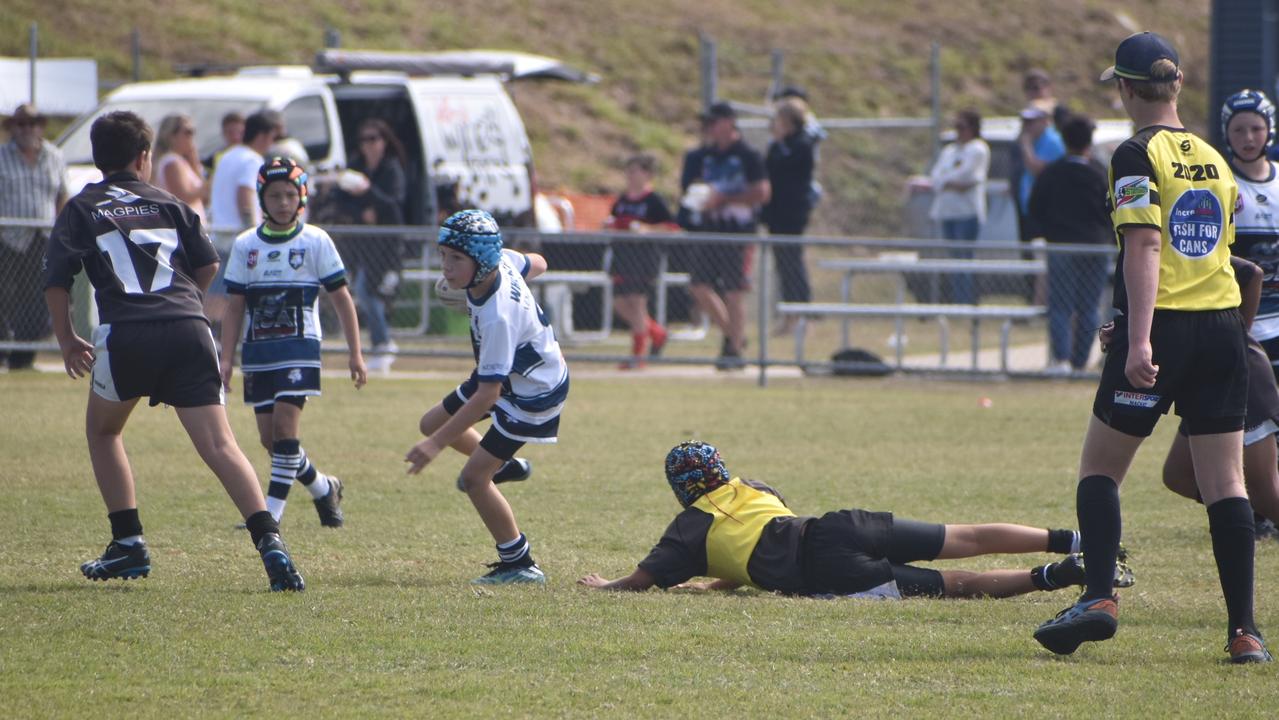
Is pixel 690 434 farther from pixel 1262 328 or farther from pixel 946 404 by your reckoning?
pixel 1262 328

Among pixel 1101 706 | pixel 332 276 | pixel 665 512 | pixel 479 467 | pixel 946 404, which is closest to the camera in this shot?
pixel 1101 706

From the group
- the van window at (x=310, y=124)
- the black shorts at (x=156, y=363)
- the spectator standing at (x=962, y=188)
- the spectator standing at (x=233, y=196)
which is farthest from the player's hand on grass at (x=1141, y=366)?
the van window at (x=310, y=124)

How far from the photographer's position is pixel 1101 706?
178 inches

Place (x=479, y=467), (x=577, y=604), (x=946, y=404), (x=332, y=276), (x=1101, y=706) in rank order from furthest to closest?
(x=946, y=404) → (x=332, y=276) → (x=479, y=467) → (x=577, y=604) → (x=1101, y=706)

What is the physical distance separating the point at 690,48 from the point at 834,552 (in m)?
28.1

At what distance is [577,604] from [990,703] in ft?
5.82

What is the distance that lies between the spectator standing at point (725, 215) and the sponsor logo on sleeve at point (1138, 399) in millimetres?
9576

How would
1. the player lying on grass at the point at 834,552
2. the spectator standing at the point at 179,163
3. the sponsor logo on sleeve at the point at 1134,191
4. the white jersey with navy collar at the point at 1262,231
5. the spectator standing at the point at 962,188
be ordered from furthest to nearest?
the spectator standing at the point at 962,188 → the spectator standing at the point at 179,163 → the white jersey with navy collar at the point at 1262,231 → the player lying on grass at the point at 834,552 → the sponsor logo on sleeve at the point at 1134,191

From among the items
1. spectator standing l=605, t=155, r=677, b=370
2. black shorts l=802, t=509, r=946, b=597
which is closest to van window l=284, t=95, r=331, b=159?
spectator standing l=605, t=155, r=677, b=370

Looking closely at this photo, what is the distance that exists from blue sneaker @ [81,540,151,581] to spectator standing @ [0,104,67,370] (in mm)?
7981

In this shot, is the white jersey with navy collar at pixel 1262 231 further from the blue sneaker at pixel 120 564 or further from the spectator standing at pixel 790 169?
the spectator standing at pixel 790 169

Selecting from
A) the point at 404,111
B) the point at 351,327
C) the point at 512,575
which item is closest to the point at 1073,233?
the point at 404,111

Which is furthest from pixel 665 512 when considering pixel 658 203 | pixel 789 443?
pixel 658 203

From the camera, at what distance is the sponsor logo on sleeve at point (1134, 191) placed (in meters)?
4.92
